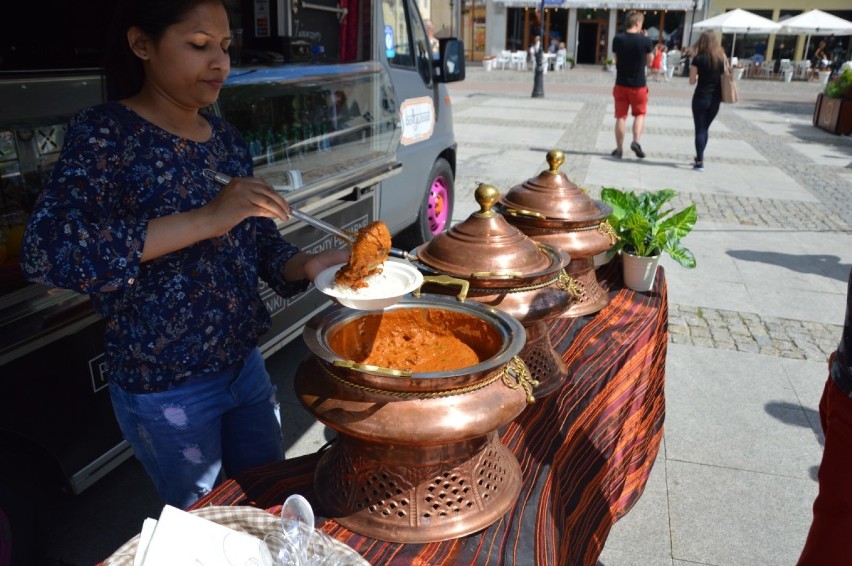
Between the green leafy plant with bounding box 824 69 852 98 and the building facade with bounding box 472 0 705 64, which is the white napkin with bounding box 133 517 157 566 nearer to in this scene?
the green leafy plant with bounding box 824 69 852 98

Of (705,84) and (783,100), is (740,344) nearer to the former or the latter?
(705,84)

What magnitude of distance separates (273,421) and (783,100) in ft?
74.2

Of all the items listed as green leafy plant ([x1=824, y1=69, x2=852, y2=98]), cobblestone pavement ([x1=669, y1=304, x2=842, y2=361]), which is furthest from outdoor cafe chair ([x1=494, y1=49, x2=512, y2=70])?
cobblestone pavement ([x1=669, y1=304, x2=842, y2=361])

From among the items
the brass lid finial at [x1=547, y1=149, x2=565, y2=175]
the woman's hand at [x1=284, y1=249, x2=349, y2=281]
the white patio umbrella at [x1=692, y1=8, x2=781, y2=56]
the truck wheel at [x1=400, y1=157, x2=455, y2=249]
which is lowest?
the truck wheel at [x1=400, y1=157, x2=455, y2=249]

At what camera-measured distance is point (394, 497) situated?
1.29m

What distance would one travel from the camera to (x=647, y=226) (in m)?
2.90

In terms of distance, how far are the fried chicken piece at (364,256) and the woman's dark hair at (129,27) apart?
648 mm

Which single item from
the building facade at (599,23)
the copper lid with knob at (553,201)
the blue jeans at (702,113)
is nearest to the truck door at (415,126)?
the copper lid with knob at (553,201)

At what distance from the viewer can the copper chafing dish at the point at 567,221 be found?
2.36 metres

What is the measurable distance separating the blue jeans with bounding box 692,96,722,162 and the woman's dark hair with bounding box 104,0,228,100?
347 inches

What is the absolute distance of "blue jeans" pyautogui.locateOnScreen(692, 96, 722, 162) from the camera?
29.6ft

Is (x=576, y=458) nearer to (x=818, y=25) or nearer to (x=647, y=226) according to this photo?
(x=647, y=226)

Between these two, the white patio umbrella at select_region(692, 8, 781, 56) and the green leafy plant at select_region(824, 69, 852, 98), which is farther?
the white patio umbrella at select_region(692, 8, 781, 56)

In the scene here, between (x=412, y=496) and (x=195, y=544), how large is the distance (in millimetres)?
406
